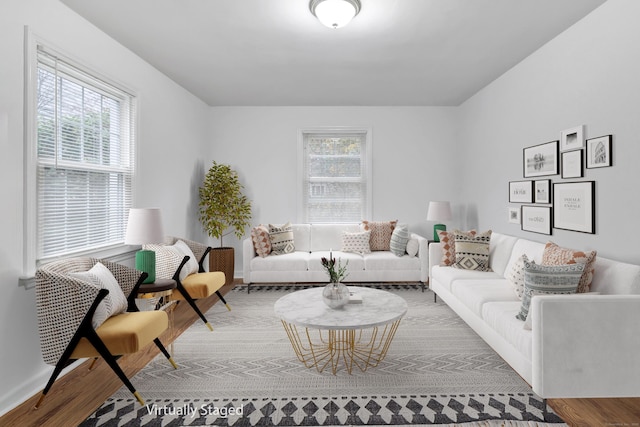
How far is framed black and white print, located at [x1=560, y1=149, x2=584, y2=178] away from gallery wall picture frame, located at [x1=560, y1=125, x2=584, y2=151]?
0.15ft

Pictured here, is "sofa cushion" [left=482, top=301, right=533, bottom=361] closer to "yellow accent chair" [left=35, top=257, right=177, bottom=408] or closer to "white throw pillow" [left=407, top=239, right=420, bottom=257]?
"white throw pillow" [left=407, top=239, right=420, bottom=257]

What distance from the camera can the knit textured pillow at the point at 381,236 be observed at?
555 centimetres

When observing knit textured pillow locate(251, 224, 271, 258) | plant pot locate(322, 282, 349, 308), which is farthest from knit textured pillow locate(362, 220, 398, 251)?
plant pot locate(322, 282, 349, 308)

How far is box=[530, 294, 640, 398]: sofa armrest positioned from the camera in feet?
7.03

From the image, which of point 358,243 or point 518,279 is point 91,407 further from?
point 358,243

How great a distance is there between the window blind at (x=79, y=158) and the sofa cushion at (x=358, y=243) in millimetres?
2931

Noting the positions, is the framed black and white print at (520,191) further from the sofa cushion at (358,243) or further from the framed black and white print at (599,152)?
the sofa cushion at (358,243)

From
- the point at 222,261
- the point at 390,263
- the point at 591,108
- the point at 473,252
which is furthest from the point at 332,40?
the point at 222,261

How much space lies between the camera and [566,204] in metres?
3.40

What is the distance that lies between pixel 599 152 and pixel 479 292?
4.79ft

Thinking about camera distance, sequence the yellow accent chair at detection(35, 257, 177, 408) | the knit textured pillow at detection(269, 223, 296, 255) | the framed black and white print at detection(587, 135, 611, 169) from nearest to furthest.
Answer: the yellow accent chair at detection(35, 257, 177, 408) → the framed black and white print at detection(587, 135, 611, 169) → the knit textured pillow at detection(269, 223, 296, 255)

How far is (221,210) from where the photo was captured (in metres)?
5.44

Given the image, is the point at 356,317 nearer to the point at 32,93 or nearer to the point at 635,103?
the point at 635,103

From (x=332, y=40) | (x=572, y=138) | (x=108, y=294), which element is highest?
(x=332, y=40)
